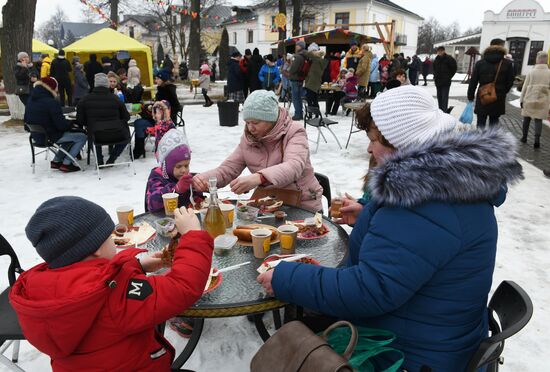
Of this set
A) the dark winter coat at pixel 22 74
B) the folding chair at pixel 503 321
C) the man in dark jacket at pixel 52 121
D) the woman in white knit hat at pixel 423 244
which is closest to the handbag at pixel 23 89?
the dark winter coat at pixel 22 74

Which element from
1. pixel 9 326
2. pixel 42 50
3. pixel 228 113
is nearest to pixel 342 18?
pixel 42 50

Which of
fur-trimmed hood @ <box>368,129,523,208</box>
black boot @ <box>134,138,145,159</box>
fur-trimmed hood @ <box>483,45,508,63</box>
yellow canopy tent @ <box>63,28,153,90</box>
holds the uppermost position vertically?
yellow canopy tent @ <box>63,28,153,90</box>

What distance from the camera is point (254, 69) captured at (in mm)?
14102

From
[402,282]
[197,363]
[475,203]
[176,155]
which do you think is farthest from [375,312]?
[176,155]

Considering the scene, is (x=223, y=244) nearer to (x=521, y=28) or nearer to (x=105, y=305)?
(x=105, y=305)

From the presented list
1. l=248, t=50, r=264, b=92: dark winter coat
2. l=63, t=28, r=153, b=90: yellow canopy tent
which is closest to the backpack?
l=248, t=50, r=264, b=92: dark winter coat

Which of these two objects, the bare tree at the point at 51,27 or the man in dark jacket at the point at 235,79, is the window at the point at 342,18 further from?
the bare tree at the point at 51,27

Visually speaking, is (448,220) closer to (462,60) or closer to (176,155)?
(176,155)

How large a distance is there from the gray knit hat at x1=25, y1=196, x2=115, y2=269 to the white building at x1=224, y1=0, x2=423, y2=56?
3726 cm

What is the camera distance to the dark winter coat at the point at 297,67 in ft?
37.8

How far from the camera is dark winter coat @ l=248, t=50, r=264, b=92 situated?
1402cm

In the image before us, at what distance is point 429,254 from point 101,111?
6.48 meters

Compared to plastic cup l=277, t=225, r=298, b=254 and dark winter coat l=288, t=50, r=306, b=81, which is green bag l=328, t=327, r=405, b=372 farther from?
dark winter coat l=288, t=50, r=306, b=81

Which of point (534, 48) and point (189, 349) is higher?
point (534, 48)
